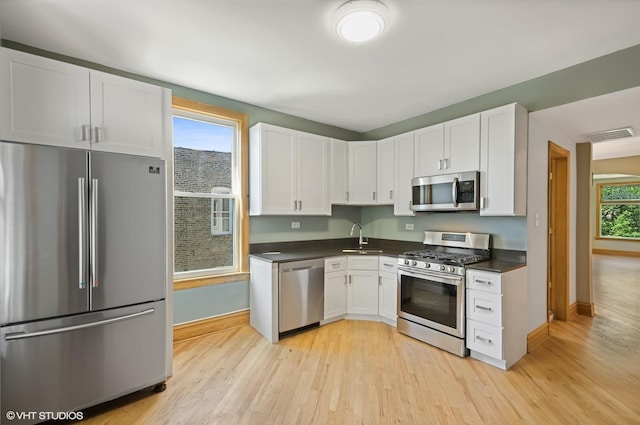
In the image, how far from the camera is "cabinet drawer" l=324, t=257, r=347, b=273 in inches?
136

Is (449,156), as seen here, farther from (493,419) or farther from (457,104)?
(493,419)

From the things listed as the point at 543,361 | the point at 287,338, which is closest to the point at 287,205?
the point at 287,338

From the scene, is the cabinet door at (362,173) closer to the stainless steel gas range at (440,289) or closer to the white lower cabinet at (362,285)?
the white lower cabinet at (362,285)

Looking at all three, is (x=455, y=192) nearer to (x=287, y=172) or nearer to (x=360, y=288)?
(x=360, y=288)

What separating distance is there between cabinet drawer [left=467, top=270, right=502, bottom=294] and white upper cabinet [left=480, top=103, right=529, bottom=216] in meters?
0.64

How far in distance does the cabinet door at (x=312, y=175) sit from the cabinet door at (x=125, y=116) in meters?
1.73

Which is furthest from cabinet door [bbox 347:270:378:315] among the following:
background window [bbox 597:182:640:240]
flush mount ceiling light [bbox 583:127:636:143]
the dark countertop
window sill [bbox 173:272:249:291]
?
background window [bbox 597:182:640:240]

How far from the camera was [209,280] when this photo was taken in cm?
326

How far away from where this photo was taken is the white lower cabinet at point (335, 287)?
346cm

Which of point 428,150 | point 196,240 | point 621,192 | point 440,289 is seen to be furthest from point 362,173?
point 621,192

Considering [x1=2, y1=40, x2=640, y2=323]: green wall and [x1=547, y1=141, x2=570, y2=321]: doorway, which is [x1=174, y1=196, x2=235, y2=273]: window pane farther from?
[x1=547, y1=141, x2=570, y2=321]: doorway

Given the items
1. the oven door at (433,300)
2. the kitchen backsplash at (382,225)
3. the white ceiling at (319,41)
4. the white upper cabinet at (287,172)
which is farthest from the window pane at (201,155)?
the oven door at (433,300)

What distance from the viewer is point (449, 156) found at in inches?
127

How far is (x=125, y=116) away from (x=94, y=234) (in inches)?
36.3
